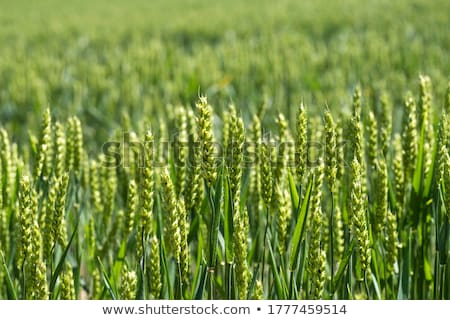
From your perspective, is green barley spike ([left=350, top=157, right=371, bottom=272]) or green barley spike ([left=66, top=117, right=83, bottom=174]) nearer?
green barley spike ([left=350, top=157, right=371, bottom=272])

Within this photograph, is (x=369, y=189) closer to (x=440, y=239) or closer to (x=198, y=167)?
(x=440, y=239)

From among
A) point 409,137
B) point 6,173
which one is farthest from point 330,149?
point 6,173

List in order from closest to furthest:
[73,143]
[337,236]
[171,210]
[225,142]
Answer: [171,210] < [337,236] < [225,142] < [73,143]

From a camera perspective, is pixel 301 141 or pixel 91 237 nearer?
pixel 301 141

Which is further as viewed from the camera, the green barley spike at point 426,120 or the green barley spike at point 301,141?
the green barley spike at point 426,120

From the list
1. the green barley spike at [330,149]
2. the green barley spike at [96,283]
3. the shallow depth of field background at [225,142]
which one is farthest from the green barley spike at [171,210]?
the green barley spike at [96,283]

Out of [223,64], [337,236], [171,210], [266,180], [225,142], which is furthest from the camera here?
[223,64]

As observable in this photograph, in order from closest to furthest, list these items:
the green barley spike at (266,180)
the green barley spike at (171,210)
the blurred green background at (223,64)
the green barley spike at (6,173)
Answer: the green barley spike at (171,210) < the green barley spike at (266,180) < the green barley spike at (6,173) < the blurred green background at (223,64)

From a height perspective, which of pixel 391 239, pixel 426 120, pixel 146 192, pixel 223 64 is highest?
pixel 223 64

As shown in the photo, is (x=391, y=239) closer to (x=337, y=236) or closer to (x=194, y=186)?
(x=337, y=236)

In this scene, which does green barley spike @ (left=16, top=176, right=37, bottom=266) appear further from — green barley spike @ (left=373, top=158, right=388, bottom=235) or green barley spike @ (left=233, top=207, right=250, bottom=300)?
green barley spike @ (left=373, top=158, right=388, bottom=235)

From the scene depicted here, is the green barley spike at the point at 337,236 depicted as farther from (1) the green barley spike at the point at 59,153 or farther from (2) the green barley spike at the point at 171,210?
(1) the green barley spike at the point at 59,153

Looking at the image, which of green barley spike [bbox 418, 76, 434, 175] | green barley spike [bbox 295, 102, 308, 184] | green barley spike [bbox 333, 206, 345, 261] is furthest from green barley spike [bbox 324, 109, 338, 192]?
green barley spike [bbox 418, 76, 434, 175]
